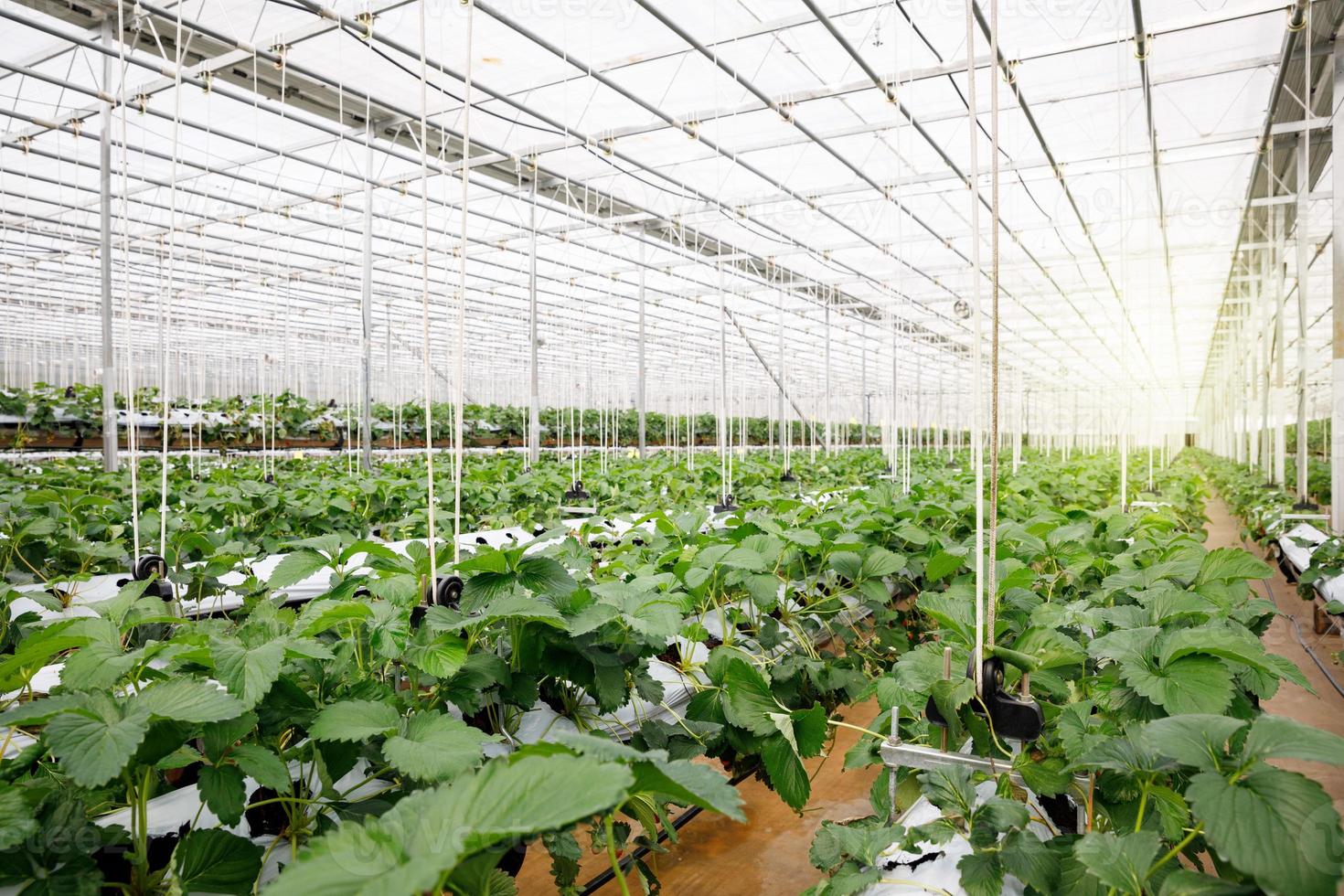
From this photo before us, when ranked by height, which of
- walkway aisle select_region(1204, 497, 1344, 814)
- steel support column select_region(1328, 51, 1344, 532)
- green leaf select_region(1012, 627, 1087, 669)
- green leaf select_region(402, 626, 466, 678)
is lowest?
walkway aisle select_region(1204, 497, 1344, 814)

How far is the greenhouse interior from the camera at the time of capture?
1.17 metres

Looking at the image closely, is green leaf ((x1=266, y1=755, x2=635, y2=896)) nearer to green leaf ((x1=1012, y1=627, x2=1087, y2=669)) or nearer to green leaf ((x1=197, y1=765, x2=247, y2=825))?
green leaf ((x1=197, y1=765, x2=247, y2=825))

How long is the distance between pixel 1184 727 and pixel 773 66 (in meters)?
8.29

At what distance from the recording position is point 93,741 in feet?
3.44

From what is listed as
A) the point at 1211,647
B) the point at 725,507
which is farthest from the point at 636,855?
the point at 725,507

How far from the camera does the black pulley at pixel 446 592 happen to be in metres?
1.77

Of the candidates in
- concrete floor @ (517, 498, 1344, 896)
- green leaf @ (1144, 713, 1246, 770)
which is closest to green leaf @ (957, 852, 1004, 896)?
green leaf @ (1144, 713, 1246, 770)

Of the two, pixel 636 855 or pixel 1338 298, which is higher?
pixel 1338 298

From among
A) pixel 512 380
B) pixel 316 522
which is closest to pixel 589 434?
pixel 316 522

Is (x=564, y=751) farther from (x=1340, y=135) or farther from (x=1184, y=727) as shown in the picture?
(x=1340, y=135)

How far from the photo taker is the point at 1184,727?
103cm

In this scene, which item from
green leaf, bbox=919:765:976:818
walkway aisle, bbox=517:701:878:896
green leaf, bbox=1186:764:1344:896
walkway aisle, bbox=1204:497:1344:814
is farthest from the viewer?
walkway aisle, bbox=1204:497:1344:814

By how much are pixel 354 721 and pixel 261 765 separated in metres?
0.15

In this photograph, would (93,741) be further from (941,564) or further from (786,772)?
(941,564)
